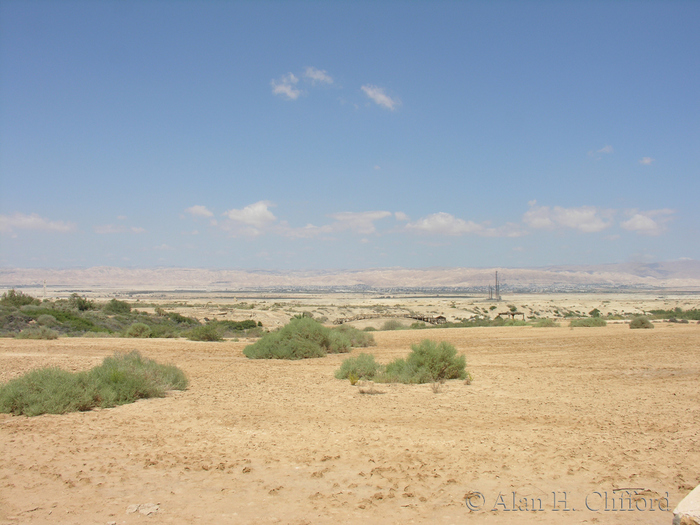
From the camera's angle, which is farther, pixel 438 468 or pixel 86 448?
pixel 86 448

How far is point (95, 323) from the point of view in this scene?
40312mm

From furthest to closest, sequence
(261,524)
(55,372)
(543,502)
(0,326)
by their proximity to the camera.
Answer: (0,326) < (55,372) < (543,502) < (261,524)

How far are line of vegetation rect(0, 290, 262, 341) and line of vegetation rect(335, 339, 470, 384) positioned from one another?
1772cm

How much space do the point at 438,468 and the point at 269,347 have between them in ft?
54.2

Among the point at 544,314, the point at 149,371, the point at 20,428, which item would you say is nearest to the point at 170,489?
the point at 20,428

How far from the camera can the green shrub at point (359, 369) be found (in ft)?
53.0

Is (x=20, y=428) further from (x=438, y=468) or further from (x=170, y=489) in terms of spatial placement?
(x=438, y=468)

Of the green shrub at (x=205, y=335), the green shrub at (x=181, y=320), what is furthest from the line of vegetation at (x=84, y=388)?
the green shrub at (x=181, y=320)

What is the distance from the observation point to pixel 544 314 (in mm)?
66500

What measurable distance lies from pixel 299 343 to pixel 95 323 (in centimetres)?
2436

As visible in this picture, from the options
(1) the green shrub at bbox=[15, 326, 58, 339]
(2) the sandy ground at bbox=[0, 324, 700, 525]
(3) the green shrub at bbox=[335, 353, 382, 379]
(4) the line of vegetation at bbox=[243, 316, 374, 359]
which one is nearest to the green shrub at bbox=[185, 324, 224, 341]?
(1) the green shrub at bbox=[15, 326, 58, 339]

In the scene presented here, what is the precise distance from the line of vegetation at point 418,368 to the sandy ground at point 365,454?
2.26 feet

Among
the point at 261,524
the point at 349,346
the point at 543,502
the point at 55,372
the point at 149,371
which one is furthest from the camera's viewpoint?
the point at 349,346

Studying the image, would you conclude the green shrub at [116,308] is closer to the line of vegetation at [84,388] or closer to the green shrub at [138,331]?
the green shrub at [138,331]
